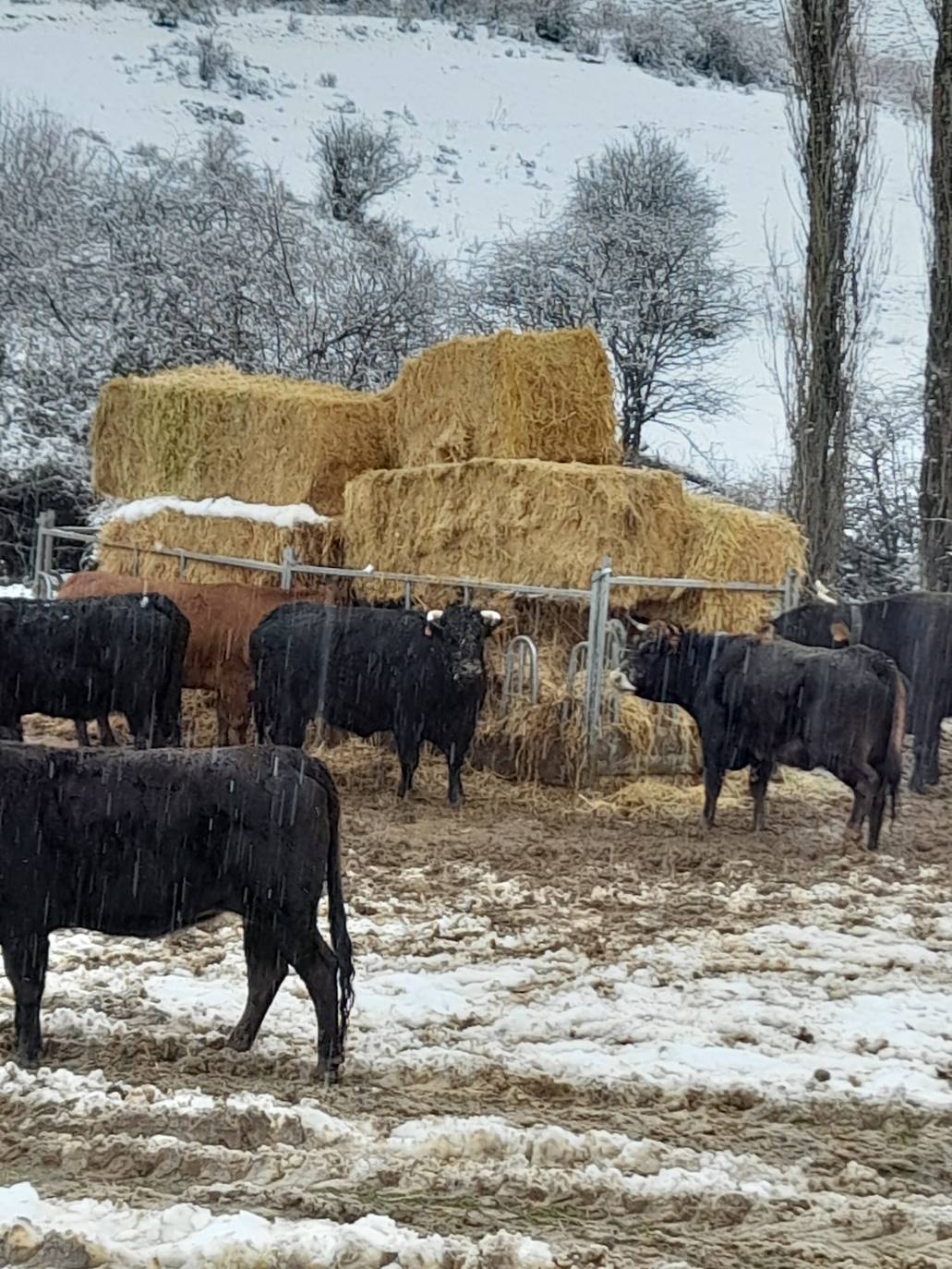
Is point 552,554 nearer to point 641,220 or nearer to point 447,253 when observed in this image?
point 641,220

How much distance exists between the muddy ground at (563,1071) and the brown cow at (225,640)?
10.4ft

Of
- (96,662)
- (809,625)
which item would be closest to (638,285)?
(809,625)

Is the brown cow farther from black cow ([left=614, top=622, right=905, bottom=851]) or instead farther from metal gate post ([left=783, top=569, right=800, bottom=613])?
metal gate post ([left=783, top=569, right=800, bottom=613])

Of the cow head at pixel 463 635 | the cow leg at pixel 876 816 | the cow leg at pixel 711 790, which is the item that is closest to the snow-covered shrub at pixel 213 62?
the cow head at pixel 463 635

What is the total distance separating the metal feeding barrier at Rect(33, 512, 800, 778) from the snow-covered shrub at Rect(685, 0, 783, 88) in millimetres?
27846

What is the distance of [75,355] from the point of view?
72.7ft

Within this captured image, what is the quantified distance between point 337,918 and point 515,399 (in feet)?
23.2

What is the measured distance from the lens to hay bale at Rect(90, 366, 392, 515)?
11.8m

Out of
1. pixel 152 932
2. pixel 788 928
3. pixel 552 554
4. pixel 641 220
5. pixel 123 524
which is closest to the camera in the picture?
Result: pixel 152 932

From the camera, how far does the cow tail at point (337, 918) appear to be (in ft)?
Result: 14.9

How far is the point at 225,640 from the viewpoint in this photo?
10.2 meters

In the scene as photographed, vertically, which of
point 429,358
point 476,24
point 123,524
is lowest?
point 123,524

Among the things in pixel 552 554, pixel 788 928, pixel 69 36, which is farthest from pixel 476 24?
pixel 788 928

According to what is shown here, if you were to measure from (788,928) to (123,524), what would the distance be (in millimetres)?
8477
